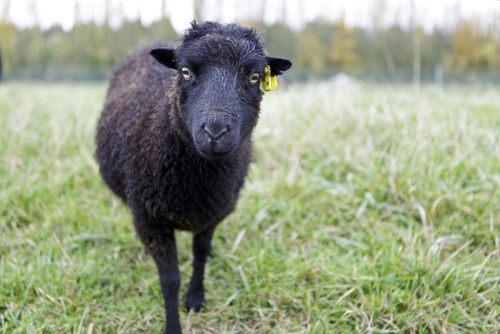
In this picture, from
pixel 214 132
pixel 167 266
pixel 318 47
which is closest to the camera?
pixel 214 132

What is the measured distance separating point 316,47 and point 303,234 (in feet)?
103

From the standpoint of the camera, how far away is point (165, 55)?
307 centimetres

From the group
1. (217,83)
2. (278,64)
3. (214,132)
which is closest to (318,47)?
(278,64)

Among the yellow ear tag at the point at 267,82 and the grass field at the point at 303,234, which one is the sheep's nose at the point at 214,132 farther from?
the grass field at the point at 303,234

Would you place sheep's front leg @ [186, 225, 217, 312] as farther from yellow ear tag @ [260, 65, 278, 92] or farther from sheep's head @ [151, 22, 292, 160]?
yellow ear tag @ [260, 65, 278, 92]

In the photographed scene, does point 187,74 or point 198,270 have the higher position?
point 187,74

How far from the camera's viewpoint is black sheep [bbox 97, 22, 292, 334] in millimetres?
2732

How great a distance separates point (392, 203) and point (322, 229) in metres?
0.86

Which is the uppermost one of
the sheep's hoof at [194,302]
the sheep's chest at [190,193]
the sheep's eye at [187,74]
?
the sheep's eye at [187,74]

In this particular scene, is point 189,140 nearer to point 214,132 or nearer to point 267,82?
point 214,132

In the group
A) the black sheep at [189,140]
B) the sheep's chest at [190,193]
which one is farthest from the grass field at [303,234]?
the sheep's chest at [190,193]

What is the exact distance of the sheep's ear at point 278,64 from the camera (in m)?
3.05

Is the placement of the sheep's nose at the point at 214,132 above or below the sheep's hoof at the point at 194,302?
above

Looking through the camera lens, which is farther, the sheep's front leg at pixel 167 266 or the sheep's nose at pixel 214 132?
the sheep's front leg at pixel 167 266
